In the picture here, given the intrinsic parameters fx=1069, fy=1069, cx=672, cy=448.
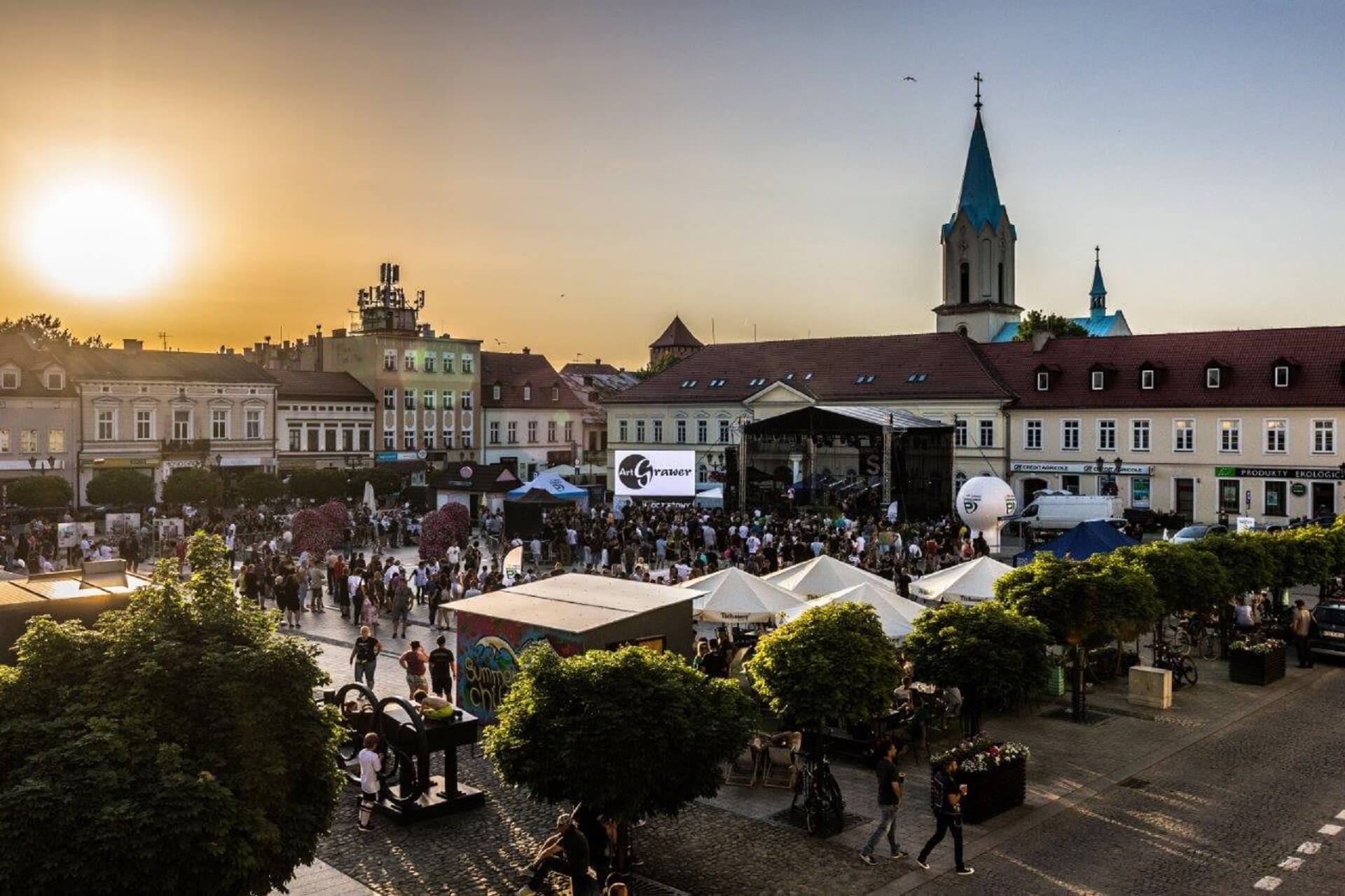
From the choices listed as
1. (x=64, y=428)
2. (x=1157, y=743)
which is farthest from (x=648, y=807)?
(x=64, y=428)

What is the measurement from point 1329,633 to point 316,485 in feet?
157

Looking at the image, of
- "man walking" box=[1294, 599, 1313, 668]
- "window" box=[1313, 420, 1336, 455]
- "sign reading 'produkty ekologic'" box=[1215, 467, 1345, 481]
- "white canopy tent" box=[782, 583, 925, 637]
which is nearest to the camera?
"white canopy tent" box=[782, 583, 925, 637]

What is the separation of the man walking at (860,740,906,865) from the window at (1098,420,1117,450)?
4610 centimetres

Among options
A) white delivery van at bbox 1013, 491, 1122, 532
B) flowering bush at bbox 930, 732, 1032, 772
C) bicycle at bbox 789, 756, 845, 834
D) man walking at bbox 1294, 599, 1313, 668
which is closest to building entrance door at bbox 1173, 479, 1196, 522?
white delivery van at bbox 1013, 491, 1122, 532

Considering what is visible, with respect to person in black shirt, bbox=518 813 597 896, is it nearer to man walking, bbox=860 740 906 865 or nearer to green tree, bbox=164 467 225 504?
man walking, bbox=860 740 906 865

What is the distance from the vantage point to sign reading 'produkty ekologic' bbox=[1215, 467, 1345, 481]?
47375 millimetres

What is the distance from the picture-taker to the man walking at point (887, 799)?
12008 mm

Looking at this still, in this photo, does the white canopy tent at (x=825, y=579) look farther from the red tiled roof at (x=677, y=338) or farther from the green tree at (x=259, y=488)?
the red tiled roof at (x=677, y=338)

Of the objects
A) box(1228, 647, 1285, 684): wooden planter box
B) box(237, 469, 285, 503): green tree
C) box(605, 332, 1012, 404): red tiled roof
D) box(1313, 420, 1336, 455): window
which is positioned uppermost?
box(605, 332, 1012, 404): red tiled roof

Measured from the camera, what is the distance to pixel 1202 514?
50844 millimetres

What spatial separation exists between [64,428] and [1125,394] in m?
57.0

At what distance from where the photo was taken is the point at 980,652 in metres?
15.5

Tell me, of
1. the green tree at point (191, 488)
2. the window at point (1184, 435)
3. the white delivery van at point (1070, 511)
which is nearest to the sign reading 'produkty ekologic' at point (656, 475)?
the white delivery van at point (1070, 511)

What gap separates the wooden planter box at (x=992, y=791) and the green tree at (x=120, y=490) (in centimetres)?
4842
